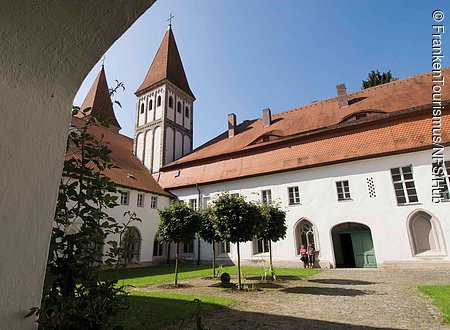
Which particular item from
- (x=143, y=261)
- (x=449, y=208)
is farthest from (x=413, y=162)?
(x=143, y=261)

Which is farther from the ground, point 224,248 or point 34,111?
point 34,111

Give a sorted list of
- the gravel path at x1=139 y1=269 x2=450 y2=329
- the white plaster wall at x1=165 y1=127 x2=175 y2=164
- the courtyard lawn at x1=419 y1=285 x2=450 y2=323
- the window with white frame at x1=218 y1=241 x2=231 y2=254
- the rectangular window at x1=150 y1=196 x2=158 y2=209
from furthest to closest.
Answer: the white plaster wall at x1=165 y1=127 x2=175 y2=164
the rectangular window at x1=150 y1=196 x2=158 y2=209
the window with white frame at x1=218 y1=241 x2=231 y2=254
the courtyard lawn at x1=419 y1=285 x2=450 y2=323
the gravel path at x1=139 y1=269 x2=450 y2=329

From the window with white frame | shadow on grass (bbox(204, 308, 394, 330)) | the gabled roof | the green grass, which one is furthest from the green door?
A: shadow on grass (bbox(204, 308, 394, 330))

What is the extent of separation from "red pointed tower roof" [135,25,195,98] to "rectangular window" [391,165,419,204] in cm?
Answer: 2339

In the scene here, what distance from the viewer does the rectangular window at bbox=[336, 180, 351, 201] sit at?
16.6m

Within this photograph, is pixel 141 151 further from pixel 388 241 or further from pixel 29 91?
pixel 29 91

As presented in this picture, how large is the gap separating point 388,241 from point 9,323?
1690 centimetres

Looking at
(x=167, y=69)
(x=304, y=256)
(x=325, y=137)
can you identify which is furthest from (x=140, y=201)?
(x=167, y=69)

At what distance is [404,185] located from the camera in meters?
14.9

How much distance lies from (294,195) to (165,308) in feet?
43.3

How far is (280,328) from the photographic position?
5.11m

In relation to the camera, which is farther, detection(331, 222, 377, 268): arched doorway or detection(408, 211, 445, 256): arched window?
detection(331, 222, 377, 268): arched doorway

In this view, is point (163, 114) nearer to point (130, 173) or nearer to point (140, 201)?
point (130, 173)

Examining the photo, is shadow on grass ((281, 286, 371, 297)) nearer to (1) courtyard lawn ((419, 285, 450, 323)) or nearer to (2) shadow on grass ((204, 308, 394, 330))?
(1) courtyard lawn ((419, 285, 450, 323))
